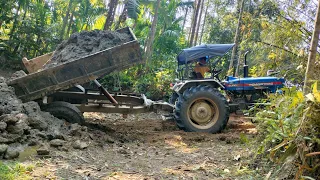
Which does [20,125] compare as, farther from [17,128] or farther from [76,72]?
[76,72]

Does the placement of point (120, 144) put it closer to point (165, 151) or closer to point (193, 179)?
point (165, 151)

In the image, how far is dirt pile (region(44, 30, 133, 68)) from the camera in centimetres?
663

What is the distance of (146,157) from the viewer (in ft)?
16.5

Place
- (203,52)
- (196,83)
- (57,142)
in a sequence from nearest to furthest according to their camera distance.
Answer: (57,142), (196,83), (203,52)

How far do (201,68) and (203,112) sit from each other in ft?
4.32

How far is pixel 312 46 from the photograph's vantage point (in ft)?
15.1

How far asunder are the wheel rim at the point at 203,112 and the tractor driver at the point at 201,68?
95 centimetres

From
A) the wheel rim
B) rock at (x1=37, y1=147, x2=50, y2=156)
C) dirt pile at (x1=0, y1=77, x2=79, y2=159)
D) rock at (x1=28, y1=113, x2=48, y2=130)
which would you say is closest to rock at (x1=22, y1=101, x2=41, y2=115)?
dirt pile at (x1=0, y1=77, x2=79, y2=159)

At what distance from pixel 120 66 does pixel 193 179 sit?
3.34m

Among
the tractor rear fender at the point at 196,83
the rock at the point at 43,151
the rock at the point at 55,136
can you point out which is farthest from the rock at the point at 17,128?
the tractor rear fender at the point at 196,83

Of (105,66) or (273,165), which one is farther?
(105,66)

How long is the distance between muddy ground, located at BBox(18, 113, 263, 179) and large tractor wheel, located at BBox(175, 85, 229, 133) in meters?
0.39

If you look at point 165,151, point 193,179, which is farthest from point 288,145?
point 165,151

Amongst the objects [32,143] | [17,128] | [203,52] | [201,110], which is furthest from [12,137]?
[203,52]
